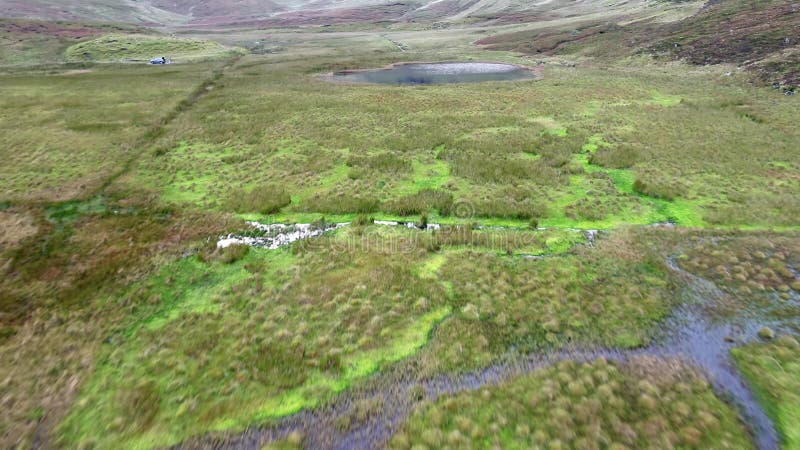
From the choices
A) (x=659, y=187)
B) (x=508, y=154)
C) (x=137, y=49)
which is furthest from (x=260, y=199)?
(x=137, y=49)

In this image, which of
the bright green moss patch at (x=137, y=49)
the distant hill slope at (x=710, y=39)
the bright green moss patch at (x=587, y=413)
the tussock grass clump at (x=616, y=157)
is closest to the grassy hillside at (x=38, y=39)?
the bright green moss patch at (x=137, y=49)

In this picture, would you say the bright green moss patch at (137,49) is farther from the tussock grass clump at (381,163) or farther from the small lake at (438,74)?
the tussock grass clump at (381,163)

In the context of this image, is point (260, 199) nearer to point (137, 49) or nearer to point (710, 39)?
point (710, 39)

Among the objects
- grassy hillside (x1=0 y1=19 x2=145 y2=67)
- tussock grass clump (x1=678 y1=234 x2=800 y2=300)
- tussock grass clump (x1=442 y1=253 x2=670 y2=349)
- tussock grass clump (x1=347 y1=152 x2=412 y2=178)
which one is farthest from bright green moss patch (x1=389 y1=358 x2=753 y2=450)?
grassy hillside (x1=0 y1=19 x2=145 y2=67)

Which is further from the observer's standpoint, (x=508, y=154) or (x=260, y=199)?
(x=508, y=154)

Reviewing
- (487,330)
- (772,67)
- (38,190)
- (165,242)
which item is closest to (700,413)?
(487,330)

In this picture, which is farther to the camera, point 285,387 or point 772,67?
point 772,67

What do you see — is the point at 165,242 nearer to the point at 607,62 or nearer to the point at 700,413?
the point at 700,413
